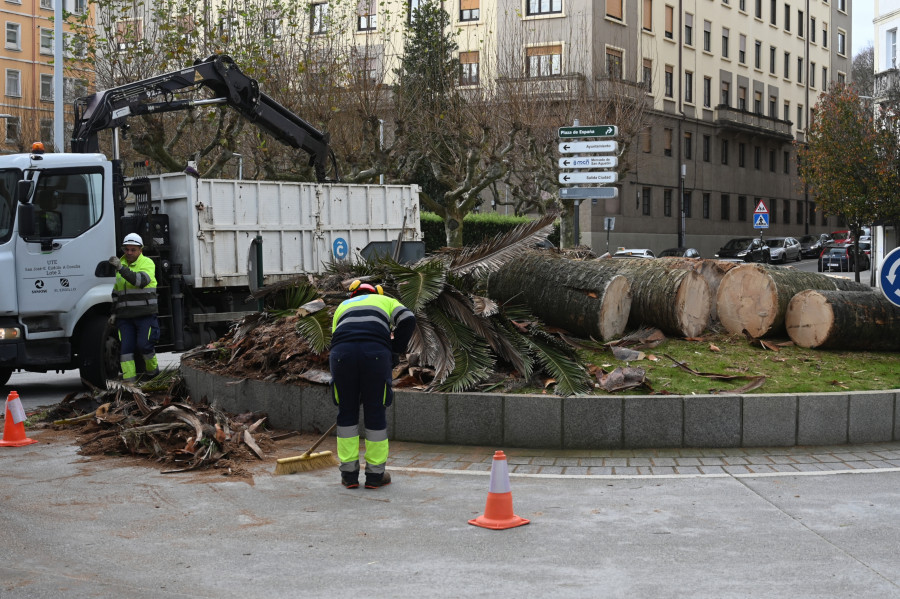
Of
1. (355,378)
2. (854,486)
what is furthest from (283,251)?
(854,486)

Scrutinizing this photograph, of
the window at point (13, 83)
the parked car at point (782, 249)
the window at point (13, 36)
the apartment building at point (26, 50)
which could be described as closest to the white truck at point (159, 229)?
the parked car at point (782, 249)

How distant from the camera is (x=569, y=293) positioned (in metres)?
11.1

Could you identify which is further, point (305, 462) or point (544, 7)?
point (544, 7)

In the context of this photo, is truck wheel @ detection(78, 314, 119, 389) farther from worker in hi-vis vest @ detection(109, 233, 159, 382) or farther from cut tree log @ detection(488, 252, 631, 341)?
cut tree log @ detection(488, 252, 631, 341)

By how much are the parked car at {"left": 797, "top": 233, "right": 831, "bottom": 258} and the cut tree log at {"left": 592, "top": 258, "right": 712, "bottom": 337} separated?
170 ft

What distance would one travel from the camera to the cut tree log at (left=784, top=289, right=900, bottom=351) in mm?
10984

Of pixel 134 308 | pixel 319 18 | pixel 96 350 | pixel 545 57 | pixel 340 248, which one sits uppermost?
pixel 319 18

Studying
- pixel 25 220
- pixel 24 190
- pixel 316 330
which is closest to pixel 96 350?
pixel 25 220

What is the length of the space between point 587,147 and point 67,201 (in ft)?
28.0

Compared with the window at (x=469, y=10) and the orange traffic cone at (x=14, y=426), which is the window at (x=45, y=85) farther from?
the orange traffic cone at (x=14, y=426)

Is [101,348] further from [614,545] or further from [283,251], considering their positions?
[614,545]

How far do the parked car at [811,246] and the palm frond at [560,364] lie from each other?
5360 cm

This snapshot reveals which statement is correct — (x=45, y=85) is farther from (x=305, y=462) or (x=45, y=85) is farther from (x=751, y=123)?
(x=305, y=462)

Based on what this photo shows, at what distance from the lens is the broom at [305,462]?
804cm
